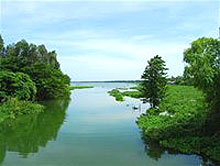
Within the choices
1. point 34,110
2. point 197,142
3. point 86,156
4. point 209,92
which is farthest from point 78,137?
point 34,110

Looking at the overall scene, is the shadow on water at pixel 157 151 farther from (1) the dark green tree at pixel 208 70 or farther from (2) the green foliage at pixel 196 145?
(1) the dark green tree at pixel 208 70

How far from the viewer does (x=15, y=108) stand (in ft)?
84.8

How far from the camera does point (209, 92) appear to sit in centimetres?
1352

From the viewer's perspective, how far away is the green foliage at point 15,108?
2481 centimetres

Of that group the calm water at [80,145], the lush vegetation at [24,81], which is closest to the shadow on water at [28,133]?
the calm water at [80,145]

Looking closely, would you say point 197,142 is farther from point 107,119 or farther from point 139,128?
point 107,119

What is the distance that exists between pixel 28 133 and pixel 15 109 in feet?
25.1

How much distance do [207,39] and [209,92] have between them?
2.67 meters

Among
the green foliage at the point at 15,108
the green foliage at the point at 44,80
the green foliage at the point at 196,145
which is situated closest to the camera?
the green foliage at the point at 196,145

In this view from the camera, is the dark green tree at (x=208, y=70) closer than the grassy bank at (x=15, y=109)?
Yes

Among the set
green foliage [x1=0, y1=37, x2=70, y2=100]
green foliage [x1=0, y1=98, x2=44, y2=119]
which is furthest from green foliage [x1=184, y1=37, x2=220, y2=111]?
green foliage [x1=0, y1=37, x2=70, y2=100]

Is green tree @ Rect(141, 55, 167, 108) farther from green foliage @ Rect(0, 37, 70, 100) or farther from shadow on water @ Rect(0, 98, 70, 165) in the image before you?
green foliage @ Rect(0, 37, 70, 100)

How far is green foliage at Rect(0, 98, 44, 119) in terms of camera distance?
81.4 ft

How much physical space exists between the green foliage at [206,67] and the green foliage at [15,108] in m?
17.1
